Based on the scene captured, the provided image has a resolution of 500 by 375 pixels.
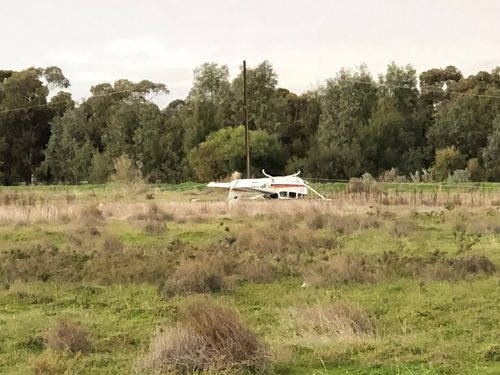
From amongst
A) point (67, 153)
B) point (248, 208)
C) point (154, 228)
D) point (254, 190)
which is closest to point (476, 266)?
point (154, 228)

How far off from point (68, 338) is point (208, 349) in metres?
2.29

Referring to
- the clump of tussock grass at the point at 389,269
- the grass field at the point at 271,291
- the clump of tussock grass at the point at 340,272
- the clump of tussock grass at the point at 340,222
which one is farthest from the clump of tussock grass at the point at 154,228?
the clump of tussock grass at the point at 340,272

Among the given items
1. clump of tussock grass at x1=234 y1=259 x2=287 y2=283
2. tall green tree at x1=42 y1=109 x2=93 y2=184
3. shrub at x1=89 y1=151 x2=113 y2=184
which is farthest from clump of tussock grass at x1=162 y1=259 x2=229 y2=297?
tall green tree at x1=42 y1=109 x2=93 y2=184

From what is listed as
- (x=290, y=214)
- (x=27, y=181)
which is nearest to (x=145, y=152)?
(x=27, y=181)

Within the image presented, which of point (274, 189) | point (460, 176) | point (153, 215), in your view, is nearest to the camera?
point (153, 215)

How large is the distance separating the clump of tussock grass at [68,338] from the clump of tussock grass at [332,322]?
113 inches

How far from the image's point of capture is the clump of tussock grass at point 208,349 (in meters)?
7.75

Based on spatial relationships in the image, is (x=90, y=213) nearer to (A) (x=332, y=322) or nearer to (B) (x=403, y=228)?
(B) (x=403, y=228)

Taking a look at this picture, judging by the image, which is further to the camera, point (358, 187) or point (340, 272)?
point (358, 187)

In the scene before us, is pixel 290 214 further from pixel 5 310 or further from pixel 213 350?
pixel 213 350

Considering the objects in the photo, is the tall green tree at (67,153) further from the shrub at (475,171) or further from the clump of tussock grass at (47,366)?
the clump of tussock grass at (47,366)

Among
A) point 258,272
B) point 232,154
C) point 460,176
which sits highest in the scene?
point 232,154

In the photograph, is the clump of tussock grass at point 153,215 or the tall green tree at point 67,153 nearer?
the clump of tussock grass at point 153,215

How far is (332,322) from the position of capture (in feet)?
32.1
